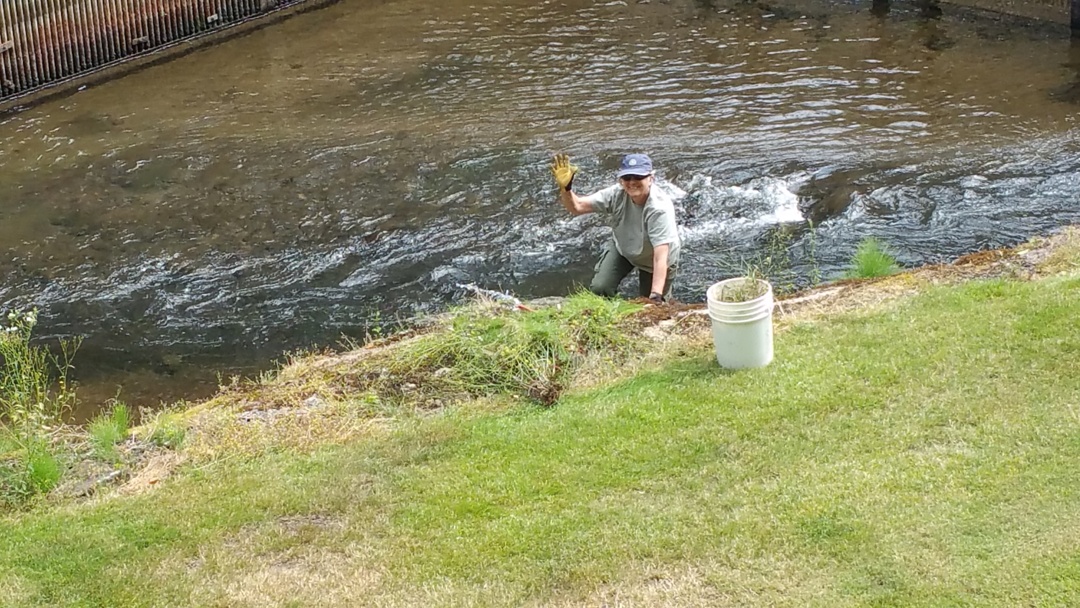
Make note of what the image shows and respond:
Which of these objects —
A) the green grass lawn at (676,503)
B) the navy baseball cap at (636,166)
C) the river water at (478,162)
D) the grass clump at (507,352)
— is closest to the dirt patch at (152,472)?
the green grass lawn at (676,503)

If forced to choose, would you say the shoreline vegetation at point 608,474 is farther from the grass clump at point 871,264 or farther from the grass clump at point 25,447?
the grass clump at point 871,264

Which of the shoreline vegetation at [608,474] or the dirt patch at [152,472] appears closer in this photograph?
the shoreline vegetation at [608,474]

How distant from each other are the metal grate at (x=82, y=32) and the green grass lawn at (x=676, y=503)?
10710 millimetres

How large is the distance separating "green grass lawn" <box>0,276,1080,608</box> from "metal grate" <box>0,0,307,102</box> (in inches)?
422

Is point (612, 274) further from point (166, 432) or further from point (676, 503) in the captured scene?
point (676, 503)

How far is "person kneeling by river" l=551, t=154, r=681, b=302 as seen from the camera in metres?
7.32

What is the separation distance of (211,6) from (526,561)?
13996 mm

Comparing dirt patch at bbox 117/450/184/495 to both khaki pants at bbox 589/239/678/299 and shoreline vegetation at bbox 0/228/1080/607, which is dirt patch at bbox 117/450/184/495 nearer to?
shoreline vegetation at bbox 0/228/1080/607

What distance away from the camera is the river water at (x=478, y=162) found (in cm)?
941

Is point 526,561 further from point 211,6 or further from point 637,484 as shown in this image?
point 211,6

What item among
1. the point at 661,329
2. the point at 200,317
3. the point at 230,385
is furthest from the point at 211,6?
the point at 661,329

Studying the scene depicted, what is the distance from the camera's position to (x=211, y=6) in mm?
16594

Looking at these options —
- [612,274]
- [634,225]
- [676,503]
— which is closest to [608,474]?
[676,503]

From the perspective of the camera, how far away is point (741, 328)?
5.85 meters
